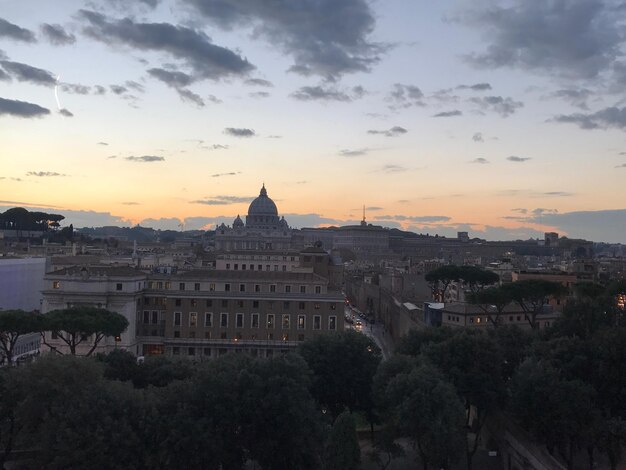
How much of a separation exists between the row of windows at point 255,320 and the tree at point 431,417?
22587 millimetres

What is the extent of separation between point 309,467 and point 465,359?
8.65m

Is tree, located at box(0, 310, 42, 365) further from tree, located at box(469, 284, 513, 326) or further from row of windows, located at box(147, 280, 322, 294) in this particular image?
tree, located at box(469, 284, 513, 326)

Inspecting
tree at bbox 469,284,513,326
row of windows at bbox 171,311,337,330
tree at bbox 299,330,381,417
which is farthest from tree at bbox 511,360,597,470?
row of windows at bbox 171,311,337,330

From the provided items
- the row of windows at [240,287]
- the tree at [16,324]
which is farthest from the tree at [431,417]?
the row of windows at [240,287]

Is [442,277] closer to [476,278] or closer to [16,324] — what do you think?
[476,278]

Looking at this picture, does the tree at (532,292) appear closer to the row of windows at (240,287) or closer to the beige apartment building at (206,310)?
the beige apartment building at (206,310)

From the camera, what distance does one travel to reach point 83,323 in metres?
39.7

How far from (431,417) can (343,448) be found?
3.35 metres

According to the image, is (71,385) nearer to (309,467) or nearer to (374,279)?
(309,467)

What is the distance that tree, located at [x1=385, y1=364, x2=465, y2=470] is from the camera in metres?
23.8

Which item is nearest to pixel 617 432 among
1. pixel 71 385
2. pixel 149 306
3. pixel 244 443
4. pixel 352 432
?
pixel 352 432

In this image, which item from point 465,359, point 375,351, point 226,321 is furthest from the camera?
point 226,321

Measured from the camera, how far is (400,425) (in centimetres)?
2466

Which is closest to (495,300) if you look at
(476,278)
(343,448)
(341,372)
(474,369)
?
(476,278)
